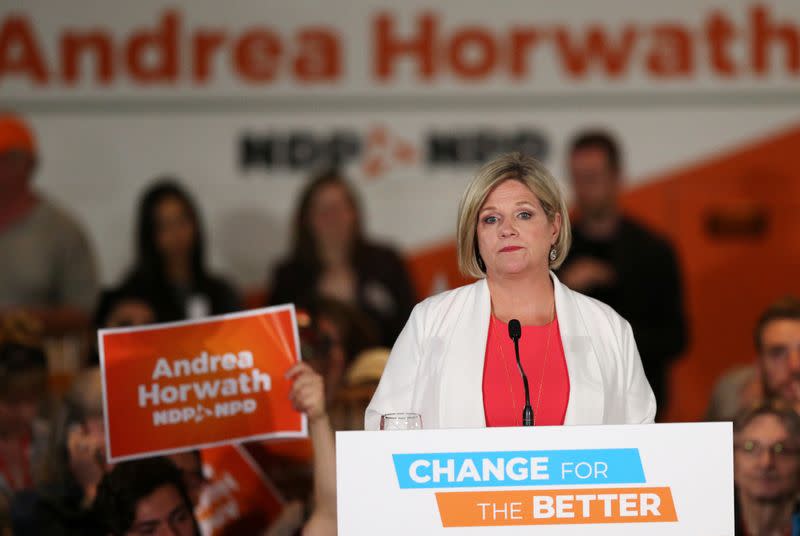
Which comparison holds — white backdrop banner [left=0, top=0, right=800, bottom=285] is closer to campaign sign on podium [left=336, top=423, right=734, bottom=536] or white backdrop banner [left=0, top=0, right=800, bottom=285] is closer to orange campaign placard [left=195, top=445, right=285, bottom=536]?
orange campaign placard [left=195, top=445, right=285, bottom=536]

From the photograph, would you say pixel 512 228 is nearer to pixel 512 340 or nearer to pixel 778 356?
pixel 512 340

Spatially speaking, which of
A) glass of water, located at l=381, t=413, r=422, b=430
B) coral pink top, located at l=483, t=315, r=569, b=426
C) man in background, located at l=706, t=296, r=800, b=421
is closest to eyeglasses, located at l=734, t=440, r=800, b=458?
man in background, located at l=706, t=296, r=800, b=421

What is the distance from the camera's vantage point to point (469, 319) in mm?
3828

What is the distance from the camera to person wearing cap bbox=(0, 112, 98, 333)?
8320 mm

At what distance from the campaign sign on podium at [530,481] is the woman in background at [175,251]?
438cm

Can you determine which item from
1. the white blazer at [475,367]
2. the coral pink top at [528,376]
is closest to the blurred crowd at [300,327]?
the white blazer at [475,367]

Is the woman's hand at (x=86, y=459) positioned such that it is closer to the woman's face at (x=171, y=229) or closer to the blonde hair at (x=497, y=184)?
the blonde hair at (x=497, y=184)

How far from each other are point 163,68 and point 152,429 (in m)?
4.35

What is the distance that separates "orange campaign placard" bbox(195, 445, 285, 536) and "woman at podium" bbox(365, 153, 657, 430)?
1.15m

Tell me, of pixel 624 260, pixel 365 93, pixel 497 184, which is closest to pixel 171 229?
pixel 365 93

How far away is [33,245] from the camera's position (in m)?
8.37

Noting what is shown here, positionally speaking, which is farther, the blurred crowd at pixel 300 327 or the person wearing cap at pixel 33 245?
the person wearing cap at pixel 33 245

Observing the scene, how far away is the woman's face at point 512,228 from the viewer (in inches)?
148

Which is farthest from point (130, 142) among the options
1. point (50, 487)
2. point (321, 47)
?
point (50, 487)
